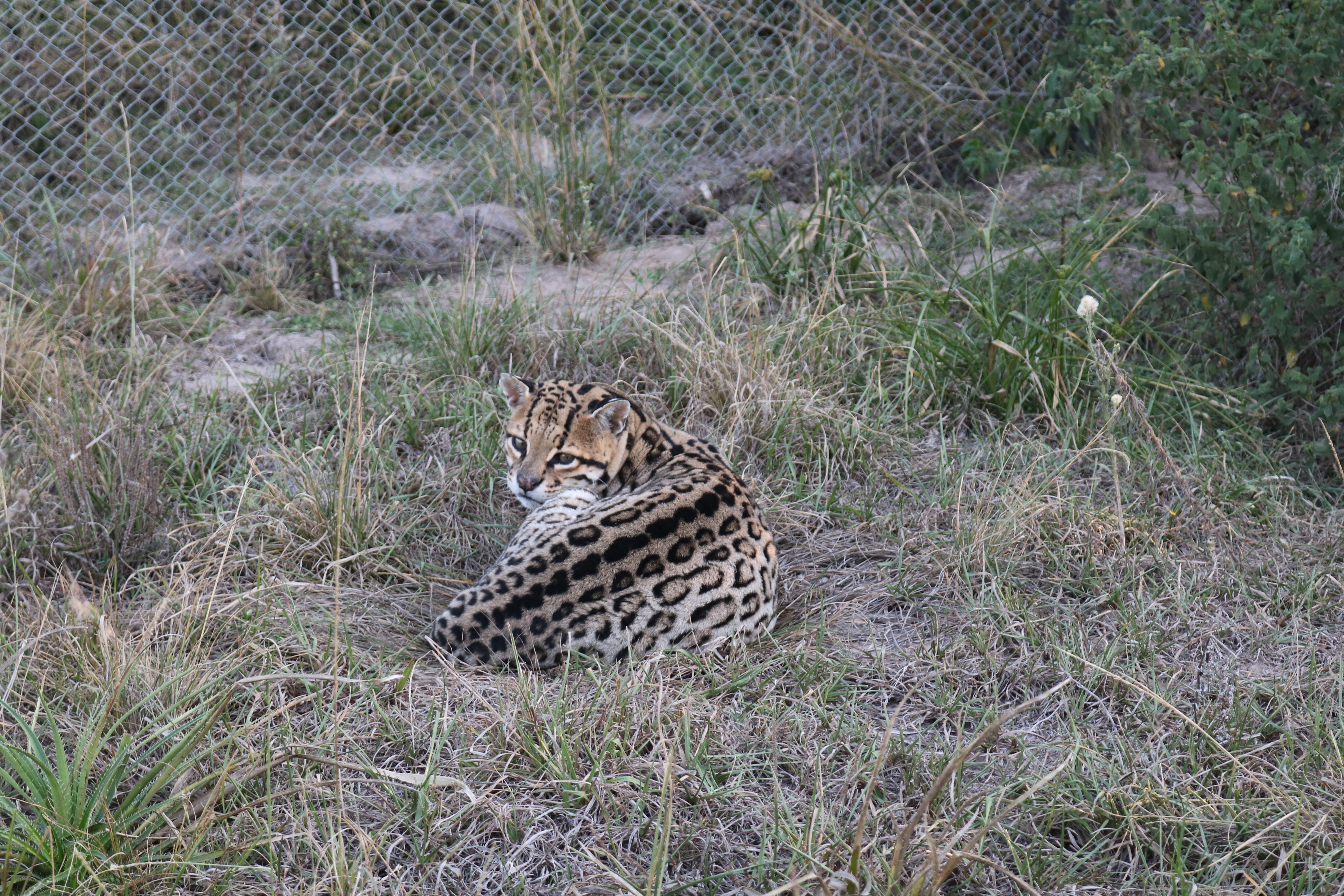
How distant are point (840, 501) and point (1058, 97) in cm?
481

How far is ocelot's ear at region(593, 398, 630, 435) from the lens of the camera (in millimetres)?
4773

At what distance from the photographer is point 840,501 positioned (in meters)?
5.32

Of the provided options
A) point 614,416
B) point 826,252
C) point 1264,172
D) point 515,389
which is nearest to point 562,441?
point 614,416

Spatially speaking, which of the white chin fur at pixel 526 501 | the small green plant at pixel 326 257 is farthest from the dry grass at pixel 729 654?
the small green plant at pixel 326 257

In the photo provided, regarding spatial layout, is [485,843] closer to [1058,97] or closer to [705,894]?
[705,894]

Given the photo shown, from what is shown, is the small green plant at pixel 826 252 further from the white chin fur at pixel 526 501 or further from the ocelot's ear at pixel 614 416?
the white chin fur at pixel 526 501

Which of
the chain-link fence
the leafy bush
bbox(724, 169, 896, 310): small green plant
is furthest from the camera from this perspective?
the chain-link fence

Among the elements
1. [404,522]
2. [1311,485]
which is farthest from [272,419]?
[1311,485]

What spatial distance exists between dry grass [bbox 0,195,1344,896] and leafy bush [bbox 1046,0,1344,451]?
0.45 meters

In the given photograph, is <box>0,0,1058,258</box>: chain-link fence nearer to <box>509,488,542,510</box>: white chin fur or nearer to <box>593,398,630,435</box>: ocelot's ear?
<box>593,398,630,435</box>: ocelot's ear

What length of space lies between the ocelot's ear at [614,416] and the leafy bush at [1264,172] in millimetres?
2591

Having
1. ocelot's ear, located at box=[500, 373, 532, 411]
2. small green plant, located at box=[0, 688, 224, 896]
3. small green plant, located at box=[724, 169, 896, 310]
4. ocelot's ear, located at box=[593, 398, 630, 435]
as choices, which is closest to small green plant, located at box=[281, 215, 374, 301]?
small green plant, located at box=[724, 169, 896, 310]

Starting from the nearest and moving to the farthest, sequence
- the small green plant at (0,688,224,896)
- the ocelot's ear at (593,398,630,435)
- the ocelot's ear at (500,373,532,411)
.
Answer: the small green plant at (0,688,224,896) → the ocelot's ear at (593,398,630,435) → the ocelot's ear at (500,373,532,411)

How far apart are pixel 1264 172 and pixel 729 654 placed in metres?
3.55
